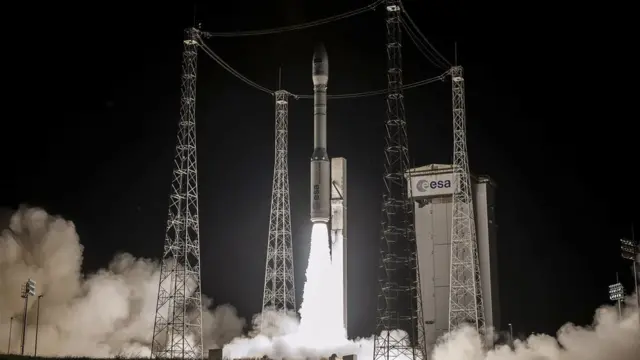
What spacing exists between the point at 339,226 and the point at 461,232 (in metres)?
7.15

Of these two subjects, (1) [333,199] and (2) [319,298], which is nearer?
(2) [319,298]

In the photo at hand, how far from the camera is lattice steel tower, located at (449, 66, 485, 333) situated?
141 ft

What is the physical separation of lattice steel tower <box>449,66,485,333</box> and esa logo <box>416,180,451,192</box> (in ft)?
10.6

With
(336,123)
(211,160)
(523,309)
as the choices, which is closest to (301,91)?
(336,123)

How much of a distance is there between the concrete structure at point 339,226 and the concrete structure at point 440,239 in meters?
7.01

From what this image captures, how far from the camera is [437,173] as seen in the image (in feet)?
164

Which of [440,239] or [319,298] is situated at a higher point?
[440,239]

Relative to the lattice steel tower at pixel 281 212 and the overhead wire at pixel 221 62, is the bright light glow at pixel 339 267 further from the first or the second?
the overhead wire at pixel 221 62

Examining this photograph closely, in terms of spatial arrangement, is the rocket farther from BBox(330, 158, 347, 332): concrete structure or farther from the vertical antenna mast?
BBox(330, 158, 347, 332): concrete structure

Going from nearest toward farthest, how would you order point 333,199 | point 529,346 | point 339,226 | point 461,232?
point 529,346 → point 339,226 → point 333,199 → point 461,232

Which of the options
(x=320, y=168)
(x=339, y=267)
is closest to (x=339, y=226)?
(x=339, y=267)

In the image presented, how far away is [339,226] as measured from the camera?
44.4 metres

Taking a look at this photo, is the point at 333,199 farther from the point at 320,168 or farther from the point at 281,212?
the point at 320,168

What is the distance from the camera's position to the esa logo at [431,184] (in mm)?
49625
